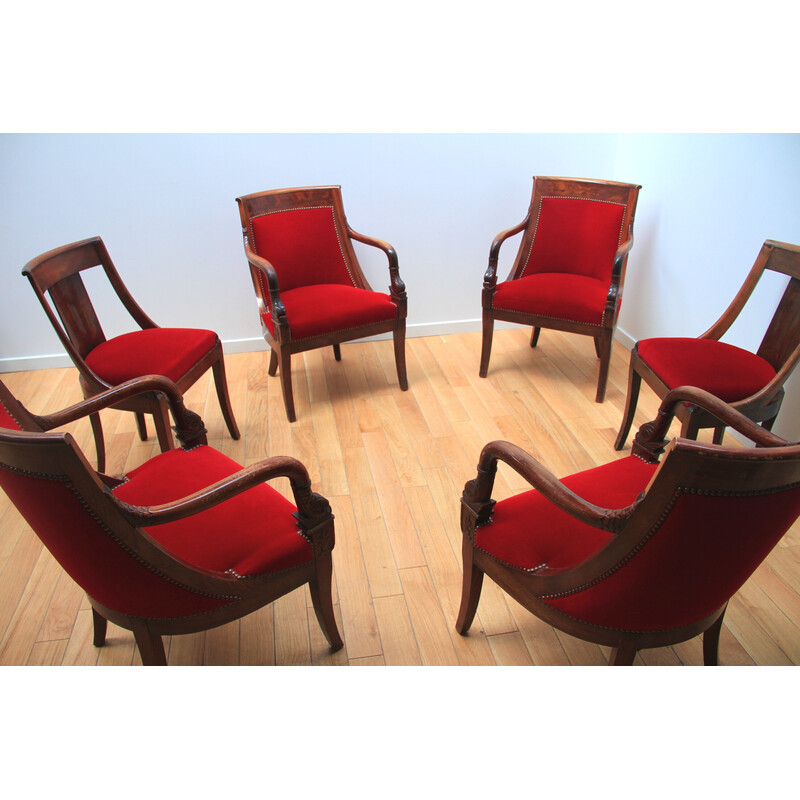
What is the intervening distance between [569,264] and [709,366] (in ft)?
4.03

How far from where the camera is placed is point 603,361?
3.04 meters

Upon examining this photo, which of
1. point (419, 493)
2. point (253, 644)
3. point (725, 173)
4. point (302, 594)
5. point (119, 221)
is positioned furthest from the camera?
point (119, 221)

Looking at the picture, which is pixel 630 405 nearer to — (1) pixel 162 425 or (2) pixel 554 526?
(2) pixel 554 526

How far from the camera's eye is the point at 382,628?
6.22ft

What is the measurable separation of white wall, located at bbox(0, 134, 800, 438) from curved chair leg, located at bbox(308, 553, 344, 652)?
2180mm

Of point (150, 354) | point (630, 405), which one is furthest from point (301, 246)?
point (630, 405)

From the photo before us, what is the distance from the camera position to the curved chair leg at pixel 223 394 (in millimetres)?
2719

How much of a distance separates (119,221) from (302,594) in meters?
2.42

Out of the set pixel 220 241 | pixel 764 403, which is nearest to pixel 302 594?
pixel 764 403

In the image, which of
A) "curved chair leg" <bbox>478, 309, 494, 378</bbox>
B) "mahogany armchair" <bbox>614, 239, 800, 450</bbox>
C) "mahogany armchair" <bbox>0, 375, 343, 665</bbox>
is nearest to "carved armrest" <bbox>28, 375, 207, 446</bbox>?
"mahogany armchair" <bbox>0, 375, 343, 665</bbox>

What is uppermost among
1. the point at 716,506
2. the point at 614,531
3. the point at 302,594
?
the point at 716,506

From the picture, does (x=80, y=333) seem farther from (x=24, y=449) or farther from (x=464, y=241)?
(x=464, y=241)

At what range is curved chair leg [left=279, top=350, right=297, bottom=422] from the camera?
2889 mm

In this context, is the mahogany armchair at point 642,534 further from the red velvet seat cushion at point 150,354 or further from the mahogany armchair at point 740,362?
the red velvet seat cushion at point 150,354
